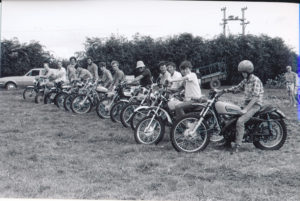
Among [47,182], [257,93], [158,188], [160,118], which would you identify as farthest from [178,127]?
[47,182]

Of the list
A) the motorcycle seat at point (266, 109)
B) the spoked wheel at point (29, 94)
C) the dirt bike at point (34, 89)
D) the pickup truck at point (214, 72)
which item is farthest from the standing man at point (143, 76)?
the dirt bike at point (34, 89)

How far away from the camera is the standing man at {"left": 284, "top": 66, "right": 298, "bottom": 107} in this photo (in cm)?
517

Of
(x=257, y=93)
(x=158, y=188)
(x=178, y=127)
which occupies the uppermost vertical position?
(x=257, y=93)

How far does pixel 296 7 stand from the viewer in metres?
4.96

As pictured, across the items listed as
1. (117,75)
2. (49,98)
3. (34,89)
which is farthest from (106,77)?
(34,89)

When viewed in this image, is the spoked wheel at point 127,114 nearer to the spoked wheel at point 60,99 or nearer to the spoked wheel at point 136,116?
the spoked wheel at point 136,116

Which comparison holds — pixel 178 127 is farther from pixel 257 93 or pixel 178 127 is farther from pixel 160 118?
pixel 257 93

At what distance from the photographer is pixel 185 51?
23.1ft

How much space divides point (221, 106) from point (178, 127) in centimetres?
68

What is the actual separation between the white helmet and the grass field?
45cm

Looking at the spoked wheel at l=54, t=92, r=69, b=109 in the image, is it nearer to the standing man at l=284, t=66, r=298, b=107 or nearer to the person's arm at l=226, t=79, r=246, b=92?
the person's arm at l=226, t=79, r=246, b=92

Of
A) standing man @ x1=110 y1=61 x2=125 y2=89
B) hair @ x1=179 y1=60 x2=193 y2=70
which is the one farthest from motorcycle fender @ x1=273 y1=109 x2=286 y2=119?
standing man @ x1=110 y1=61 x2=125 y2=89

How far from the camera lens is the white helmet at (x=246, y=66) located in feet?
19.9

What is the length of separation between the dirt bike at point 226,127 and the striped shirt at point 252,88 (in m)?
0.19
